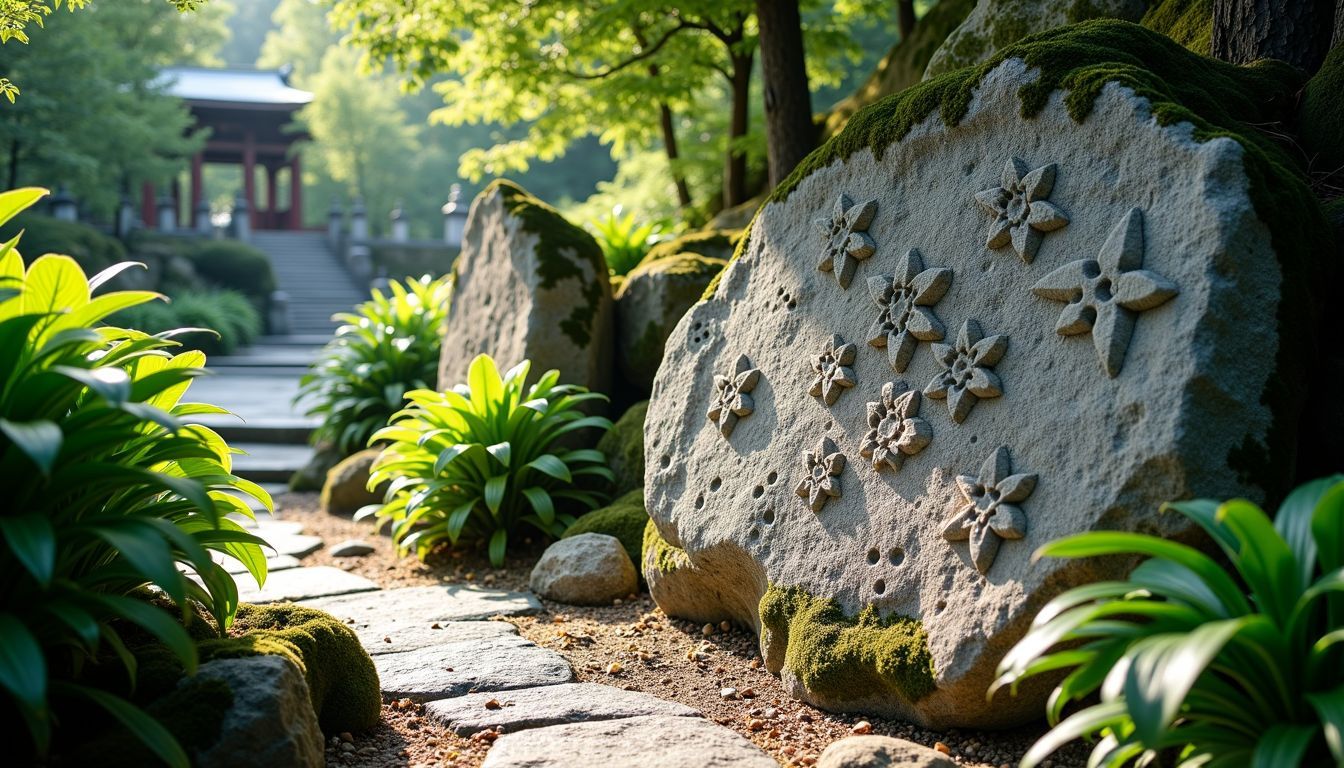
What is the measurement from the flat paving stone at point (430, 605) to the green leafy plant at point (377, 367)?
333 cm

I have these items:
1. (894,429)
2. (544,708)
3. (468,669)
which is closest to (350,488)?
(468,669)

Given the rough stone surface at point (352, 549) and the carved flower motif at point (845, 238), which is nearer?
the carved flower motif at point (845, 238)

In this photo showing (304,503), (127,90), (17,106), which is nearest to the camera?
(304,503)

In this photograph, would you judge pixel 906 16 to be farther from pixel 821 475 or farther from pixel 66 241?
pixel 66 241

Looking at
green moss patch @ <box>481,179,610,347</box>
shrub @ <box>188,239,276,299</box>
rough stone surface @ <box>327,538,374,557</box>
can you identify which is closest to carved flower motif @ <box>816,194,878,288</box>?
green moss patch @ <box>481,179,610,347</box>

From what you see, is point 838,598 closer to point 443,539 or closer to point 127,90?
point 443,539

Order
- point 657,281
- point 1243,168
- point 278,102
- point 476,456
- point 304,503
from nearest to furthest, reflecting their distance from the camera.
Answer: point 1243,168 < point 476,456 < point 657,281 < point 304,503 < point 278,102

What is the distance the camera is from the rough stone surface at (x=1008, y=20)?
5.33 m

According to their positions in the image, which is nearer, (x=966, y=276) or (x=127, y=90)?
(x=966, y=276)

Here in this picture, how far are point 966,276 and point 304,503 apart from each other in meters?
6.20

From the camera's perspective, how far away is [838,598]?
3457mm

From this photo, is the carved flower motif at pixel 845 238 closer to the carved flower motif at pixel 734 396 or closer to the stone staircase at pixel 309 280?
the carved flower motif at pixel 734 396

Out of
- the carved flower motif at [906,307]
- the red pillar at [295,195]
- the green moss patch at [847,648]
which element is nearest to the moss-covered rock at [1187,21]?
the carved flower motif at [906,307]

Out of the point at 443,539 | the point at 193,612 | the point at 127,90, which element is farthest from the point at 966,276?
the point at 127,90
